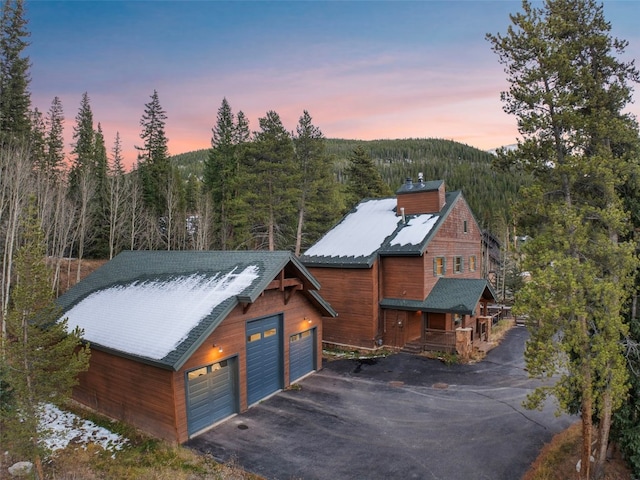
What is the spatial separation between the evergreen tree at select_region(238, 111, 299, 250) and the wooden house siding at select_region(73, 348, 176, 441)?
1808 cm

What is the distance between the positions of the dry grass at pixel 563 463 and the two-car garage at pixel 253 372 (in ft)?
27.1

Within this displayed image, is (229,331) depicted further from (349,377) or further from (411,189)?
(411,189)

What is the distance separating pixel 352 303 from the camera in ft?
66.4

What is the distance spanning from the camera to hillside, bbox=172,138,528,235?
83250 mm

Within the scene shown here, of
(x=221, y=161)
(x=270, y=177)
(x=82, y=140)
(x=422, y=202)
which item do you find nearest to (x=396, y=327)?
(x=422, y=202)

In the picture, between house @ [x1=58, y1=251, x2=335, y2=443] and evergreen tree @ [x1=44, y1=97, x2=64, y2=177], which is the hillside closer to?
evergreen tree @ [x1=44, y1=97, x2=64, y2=177]

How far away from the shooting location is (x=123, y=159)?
142 feet

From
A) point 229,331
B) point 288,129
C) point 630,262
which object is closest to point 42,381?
point 229,331

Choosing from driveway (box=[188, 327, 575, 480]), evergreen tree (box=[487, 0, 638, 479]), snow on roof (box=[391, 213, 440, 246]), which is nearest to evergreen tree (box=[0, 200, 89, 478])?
driveway (box=[188, 327, 575, 480])

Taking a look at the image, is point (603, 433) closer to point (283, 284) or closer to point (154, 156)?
point (283, 284)

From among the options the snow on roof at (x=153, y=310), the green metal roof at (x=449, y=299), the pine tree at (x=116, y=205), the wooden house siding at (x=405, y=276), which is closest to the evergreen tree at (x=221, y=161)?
the pine tree at (x=116, y=205)

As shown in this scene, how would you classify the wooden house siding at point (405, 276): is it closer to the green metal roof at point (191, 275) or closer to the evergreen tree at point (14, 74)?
the green metal roof at point (191, 275)

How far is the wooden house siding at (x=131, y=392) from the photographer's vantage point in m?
10.1

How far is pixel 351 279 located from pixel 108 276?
463 inches
